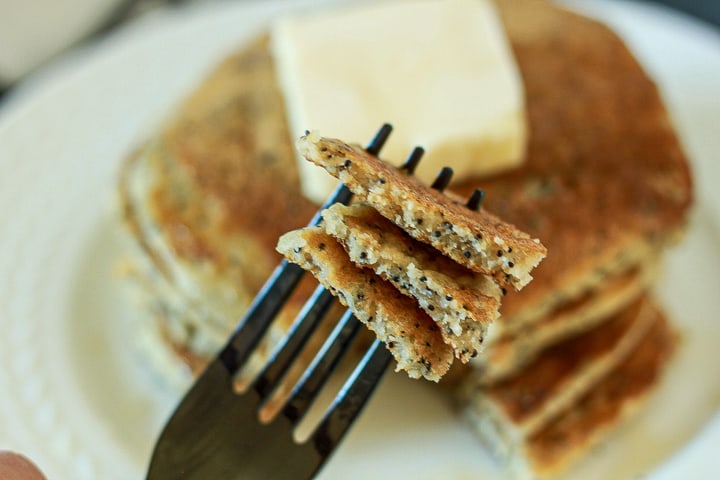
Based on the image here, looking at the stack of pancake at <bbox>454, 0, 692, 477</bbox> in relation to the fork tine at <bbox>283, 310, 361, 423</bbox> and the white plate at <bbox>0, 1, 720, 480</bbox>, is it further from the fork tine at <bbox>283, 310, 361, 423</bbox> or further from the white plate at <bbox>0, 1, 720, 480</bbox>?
the fork tine at <bbox>283, 310, 361, 423</bbox>

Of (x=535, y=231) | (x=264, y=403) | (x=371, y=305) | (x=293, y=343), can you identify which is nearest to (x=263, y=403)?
(x=264, y=403)

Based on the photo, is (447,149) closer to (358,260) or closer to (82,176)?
(358,260)

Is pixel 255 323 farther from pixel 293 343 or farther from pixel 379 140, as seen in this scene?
pixel 379 140

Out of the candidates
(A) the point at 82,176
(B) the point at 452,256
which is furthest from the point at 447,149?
(A) the point at 82,176

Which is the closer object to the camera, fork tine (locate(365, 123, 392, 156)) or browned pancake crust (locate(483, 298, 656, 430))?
fork tine (locate(365, 123, 392, 156))

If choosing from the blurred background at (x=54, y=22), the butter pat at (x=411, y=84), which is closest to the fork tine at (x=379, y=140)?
the butter pat at (x=411, y=84)

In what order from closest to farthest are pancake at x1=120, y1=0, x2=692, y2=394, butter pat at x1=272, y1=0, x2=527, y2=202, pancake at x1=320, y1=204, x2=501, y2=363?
1. pancake at x1=320, y1=204, x2=501, y2=363
2. butter pat at x1=272, y1=0, x2=527, y2=202
3. pancake at x1=120, y1=0, x2=692, y2=394

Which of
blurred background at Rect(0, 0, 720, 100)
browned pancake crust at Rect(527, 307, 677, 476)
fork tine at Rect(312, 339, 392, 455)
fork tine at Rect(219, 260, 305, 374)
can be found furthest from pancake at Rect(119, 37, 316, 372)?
blurred background at Rect(0, 0, 720, 100)
